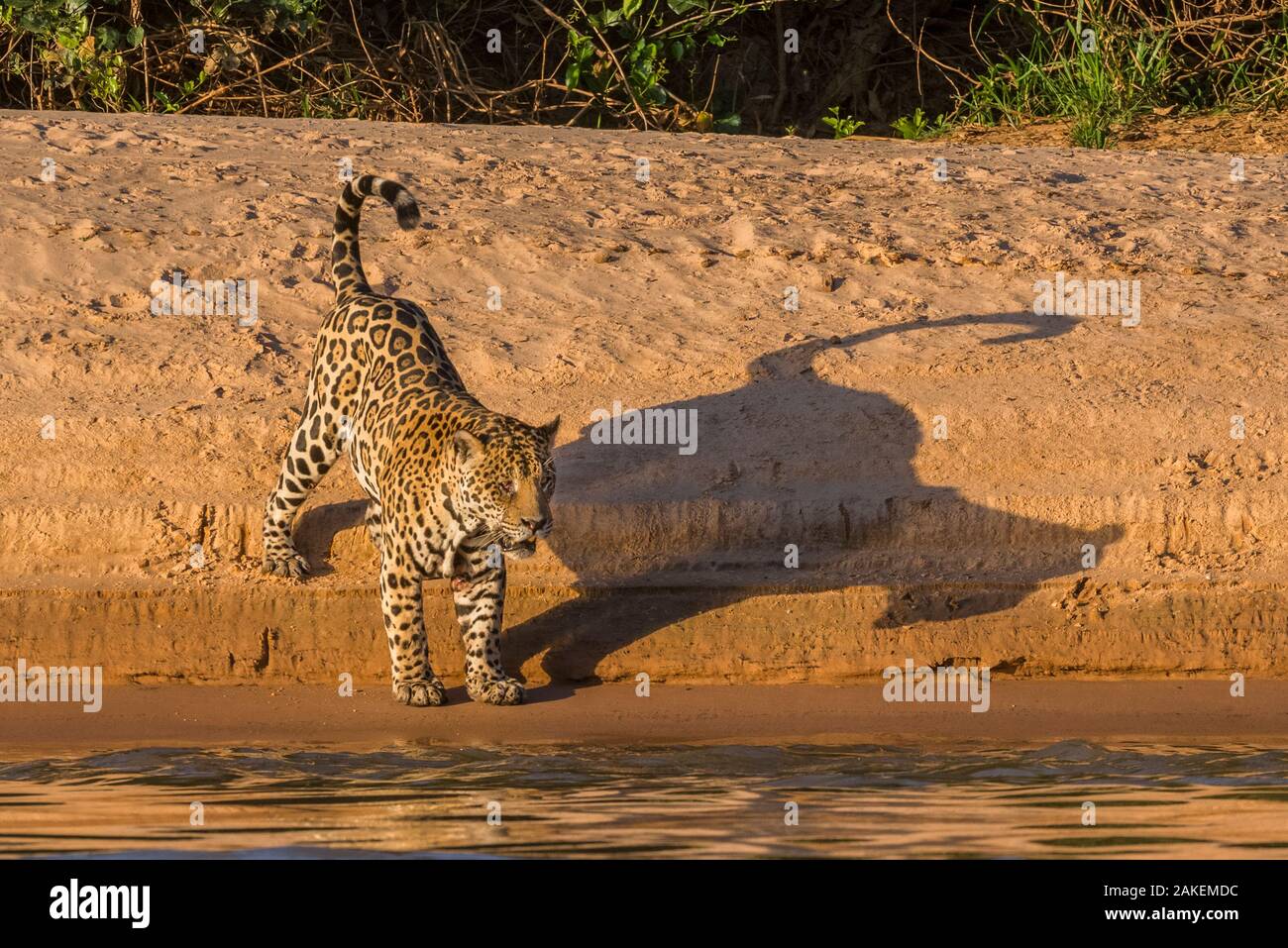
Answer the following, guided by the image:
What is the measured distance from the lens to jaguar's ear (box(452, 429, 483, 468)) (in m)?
7.26

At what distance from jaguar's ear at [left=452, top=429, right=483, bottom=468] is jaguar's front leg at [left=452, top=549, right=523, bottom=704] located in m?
0.43

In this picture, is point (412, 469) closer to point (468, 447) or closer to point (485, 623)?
point (468, 447)

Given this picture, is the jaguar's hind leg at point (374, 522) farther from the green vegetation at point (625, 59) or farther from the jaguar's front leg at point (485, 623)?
the green vegetation at point (625, 59)

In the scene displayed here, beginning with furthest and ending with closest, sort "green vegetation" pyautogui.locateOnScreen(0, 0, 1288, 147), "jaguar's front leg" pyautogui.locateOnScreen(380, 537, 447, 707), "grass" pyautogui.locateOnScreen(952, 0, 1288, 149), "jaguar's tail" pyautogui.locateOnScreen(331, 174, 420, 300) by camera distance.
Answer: "grass" pyautogui.locateOnScreen(952, 0, 1288, 149) < "green vegetation" pyautogui.locateOnScreen(0, 0, 1288, 147) < "jaguar's tail" pyautogui.locateOnScreen(331, 174, 420, 300) < "jaguar's front leg" pyautogui.locateOnScreen(380, 537, 447, 707)

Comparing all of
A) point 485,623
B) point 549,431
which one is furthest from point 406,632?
point 549,431

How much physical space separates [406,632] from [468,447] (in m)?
0.75

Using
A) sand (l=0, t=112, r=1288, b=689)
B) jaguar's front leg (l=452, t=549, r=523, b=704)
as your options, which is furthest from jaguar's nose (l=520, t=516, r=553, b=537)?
sand (l=0, t=112, r=1288, b=689)

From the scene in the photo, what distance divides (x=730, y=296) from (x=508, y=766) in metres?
4.00

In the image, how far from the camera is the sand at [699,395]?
26.6 feet

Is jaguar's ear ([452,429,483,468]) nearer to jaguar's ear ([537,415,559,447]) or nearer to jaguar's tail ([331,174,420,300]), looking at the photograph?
jaguar's ear ([537,415,559,447])

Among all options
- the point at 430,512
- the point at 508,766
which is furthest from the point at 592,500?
the point at 508,766
